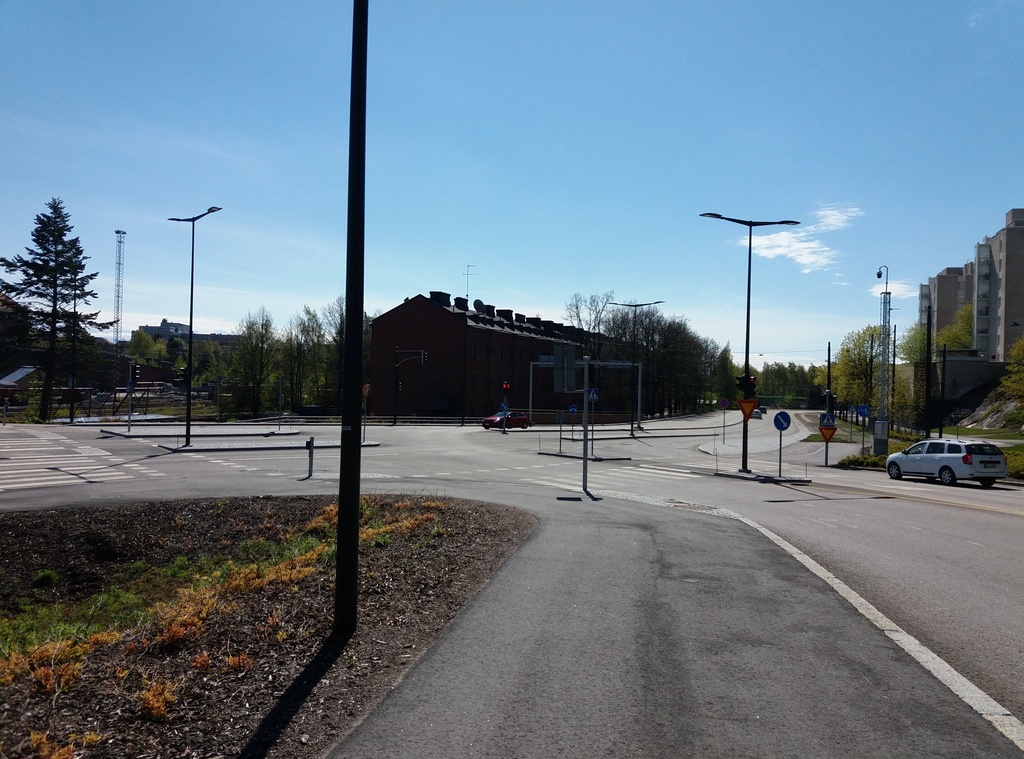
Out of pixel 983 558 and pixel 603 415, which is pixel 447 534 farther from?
pixel 603 415

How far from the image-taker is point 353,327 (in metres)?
6.39

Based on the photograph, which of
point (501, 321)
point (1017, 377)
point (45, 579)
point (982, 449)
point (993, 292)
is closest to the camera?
point (45, 579)

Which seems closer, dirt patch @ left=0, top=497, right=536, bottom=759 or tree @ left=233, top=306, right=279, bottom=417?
dirt patch @ left=0, top=497, right=536, bottom=759

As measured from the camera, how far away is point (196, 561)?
11.9 metres

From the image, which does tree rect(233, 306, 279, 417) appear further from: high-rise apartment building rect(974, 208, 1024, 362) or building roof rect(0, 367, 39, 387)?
high-rise apartment building rect(974, 208, 1024, 362)

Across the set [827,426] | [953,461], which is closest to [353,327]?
[953,461]

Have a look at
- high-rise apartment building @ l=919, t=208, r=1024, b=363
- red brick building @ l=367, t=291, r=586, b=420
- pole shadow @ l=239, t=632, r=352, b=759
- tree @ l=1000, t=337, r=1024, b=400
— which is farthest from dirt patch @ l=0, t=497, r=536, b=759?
high-rise apartment building @ l=919, t=208, r=1024, b=363

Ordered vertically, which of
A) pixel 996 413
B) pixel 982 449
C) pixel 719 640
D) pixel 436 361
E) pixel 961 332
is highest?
pixel 961 332

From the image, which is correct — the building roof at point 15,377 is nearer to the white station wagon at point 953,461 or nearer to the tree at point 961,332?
the white station wagon at point 953,461

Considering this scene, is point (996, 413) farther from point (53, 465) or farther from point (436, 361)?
point (53, 465)

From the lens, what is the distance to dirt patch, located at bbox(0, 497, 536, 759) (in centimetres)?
413

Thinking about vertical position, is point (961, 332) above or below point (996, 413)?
above

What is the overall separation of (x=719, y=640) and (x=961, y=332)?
126 meters

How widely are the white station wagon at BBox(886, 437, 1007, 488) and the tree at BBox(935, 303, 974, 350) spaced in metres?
89.7
